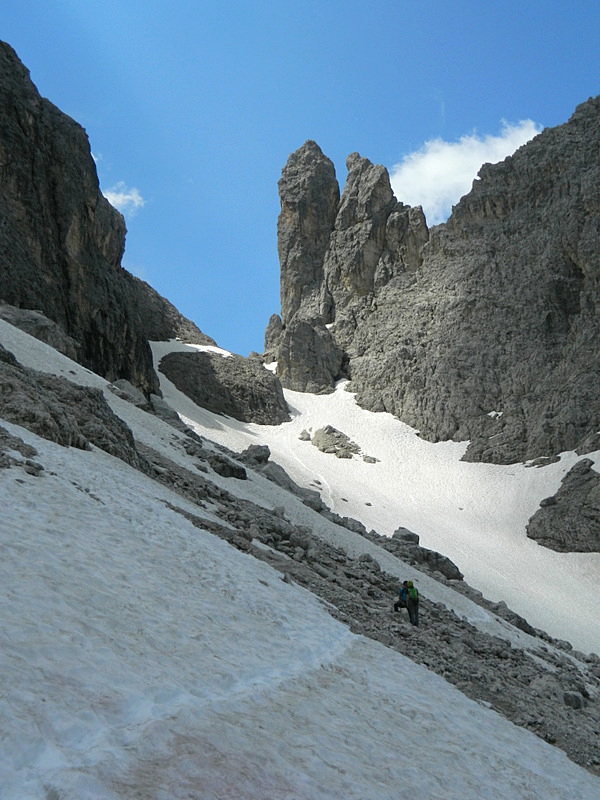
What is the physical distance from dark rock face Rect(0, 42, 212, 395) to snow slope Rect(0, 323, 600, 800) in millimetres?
37934

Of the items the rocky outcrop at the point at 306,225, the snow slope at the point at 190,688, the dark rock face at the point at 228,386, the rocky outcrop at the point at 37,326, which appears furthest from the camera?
the rocky outcrop at the point at 306,225

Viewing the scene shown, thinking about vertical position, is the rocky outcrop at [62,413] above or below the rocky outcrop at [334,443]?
below

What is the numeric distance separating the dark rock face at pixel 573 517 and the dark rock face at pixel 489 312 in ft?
16.7

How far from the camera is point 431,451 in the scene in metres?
72.1

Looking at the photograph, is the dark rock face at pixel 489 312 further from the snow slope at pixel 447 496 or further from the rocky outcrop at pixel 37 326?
the rocky outcrop at pixel 37 326

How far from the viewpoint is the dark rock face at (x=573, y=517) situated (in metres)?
52.5

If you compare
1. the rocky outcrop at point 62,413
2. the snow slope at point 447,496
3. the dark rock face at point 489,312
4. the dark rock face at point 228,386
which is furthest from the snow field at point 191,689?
the dark rock face at point 228,386

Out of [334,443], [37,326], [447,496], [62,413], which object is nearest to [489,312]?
[334,443]

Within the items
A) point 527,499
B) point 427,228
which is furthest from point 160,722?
point 427,228

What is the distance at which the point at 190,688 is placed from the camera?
7.55 meters

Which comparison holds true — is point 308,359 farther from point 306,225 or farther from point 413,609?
point 413,609

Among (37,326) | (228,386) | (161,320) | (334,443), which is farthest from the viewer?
(161,320)

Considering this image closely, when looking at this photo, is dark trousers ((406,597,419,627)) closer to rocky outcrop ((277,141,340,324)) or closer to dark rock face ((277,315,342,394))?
dark rock face ((277,315,342,394))

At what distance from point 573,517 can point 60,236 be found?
43076mm
